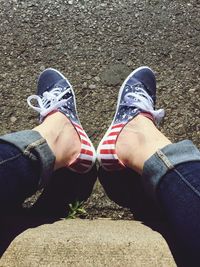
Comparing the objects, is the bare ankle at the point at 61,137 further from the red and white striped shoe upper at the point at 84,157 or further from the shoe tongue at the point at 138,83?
Result: the shoe tongue at the point at 138,83

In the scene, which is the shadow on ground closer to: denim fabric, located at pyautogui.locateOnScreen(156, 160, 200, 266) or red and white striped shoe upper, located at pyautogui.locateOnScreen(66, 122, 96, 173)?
red and white striped shoe upper, located at pyautogui.locateOnScreen(66, 122, 96, 173)

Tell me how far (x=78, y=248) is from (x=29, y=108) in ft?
2.86

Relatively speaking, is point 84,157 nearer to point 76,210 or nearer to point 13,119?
point 76,210

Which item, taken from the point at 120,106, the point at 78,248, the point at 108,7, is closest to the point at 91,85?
the point at 120,106

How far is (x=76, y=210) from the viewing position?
6.45 feet

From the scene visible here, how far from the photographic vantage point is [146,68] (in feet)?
7.00

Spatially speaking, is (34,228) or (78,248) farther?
(34,228)

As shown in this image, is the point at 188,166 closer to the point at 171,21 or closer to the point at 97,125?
the point at 97,125

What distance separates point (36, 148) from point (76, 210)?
0.44 metres

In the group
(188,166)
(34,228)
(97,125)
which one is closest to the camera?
(188,166)

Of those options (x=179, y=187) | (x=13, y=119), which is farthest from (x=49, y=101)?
(x=179, y=187)

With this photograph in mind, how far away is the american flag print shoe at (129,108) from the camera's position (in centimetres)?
193

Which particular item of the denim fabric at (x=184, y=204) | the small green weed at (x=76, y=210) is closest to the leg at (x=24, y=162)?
the small green weed at (x=76, y=210)

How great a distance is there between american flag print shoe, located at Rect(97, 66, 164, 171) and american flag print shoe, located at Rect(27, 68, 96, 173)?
0.07m
